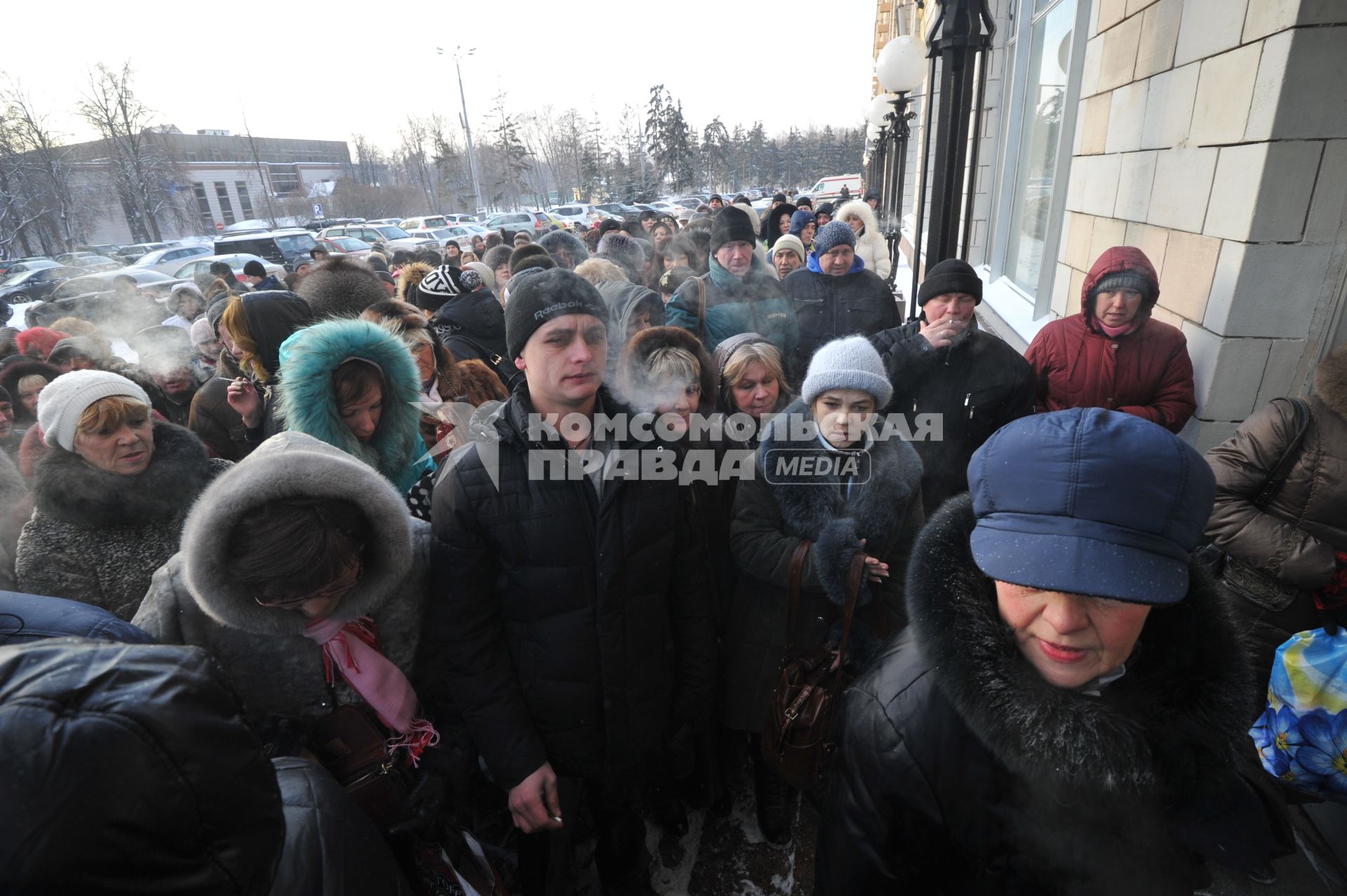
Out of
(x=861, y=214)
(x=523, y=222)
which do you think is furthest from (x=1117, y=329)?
(x=523, y=222)

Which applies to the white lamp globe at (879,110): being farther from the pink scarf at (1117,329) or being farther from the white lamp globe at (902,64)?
the pink scarf at (1117,329)

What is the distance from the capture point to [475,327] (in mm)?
4215

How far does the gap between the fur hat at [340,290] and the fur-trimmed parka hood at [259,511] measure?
8.19 ft

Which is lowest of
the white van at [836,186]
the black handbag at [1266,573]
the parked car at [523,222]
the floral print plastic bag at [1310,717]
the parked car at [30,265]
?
the floral print plastic bag at [1310,717]

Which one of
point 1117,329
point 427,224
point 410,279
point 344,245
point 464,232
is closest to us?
point 1117,329

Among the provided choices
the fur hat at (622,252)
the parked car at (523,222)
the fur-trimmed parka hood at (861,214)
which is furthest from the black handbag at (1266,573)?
the parked car at (523,222)

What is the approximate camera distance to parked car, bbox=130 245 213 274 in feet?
68.2

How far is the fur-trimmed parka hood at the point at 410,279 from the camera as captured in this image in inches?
212

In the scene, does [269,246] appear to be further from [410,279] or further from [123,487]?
[123,487]

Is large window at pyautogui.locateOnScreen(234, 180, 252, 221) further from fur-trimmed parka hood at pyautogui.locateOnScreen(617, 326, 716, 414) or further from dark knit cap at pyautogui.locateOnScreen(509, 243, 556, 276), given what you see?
fur-trimmed parka hood at pyautogui.locateOnScreen(617, 326, 716, 414)

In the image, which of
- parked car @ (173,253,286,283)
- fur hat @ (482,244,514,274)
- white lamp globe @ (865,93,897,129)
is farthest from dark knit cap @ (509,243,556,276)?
parked car @ (173,253,286,283)

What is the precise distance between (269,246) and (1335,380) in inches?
1010

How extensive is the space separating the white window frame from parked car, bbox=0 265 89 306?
2318 cm

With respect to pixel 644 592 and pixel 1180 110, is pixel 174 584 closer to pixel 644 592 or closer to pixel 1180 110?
pixel 644 592
